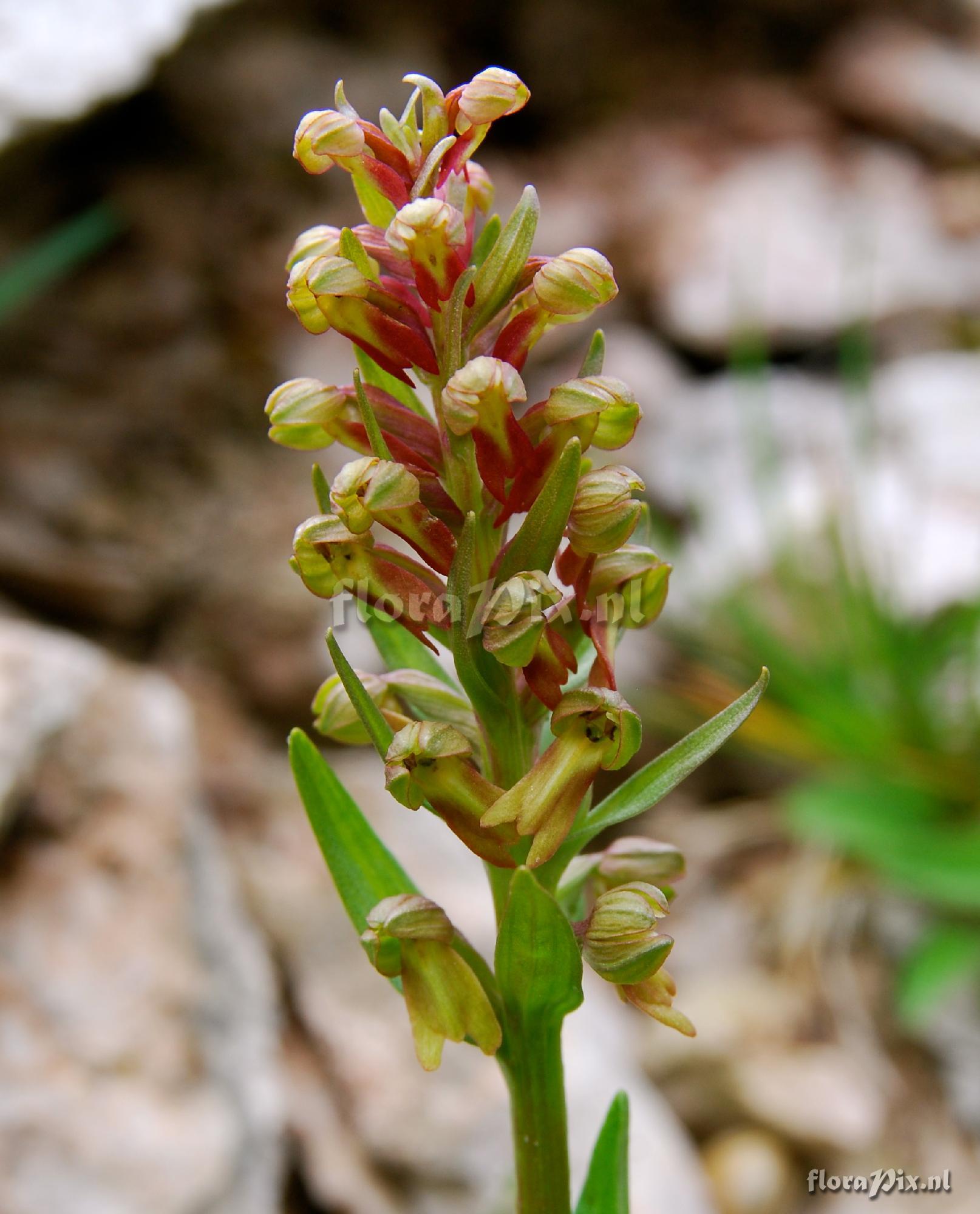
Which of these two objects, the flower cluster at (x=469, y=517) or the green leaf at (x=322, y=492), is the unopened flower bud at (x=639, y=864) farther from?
the green leaf at (x=322, y=492)

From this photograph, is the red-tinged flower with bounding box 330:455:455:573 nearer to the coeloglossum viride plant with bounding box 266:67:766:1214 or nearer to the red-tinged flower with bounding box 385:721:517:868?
the coeloglossum viride plant with bounding box 266:67:766:1214

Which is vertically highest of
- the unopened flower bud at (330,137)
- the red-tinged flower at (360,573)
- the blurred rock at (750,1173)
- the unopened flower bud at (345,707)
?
the unopened flower bud at (330,137)

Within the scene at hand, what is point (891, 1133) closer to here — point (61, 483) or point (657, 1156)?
point (657, 1156)

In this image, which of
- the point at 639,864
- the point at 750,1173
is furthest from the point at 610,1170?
the point at 750,1173

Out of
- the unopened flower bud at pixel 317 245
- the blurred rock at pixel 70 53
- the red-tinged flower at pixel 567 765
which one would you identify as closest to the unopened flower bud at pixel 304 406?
the unopened flower bud at pixel 317 245

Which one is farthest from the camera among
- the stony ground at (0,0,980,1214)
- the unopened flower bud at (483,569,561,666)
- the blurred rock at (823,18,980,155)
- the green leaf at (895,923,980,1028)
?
the blurred rock at (823,18,980,155)

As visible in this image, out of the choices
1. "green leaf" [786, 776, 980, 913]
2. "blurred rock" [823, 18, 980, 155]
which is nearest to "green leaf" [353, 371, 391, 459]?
"green leaf" [786, 776, 980, 913]
